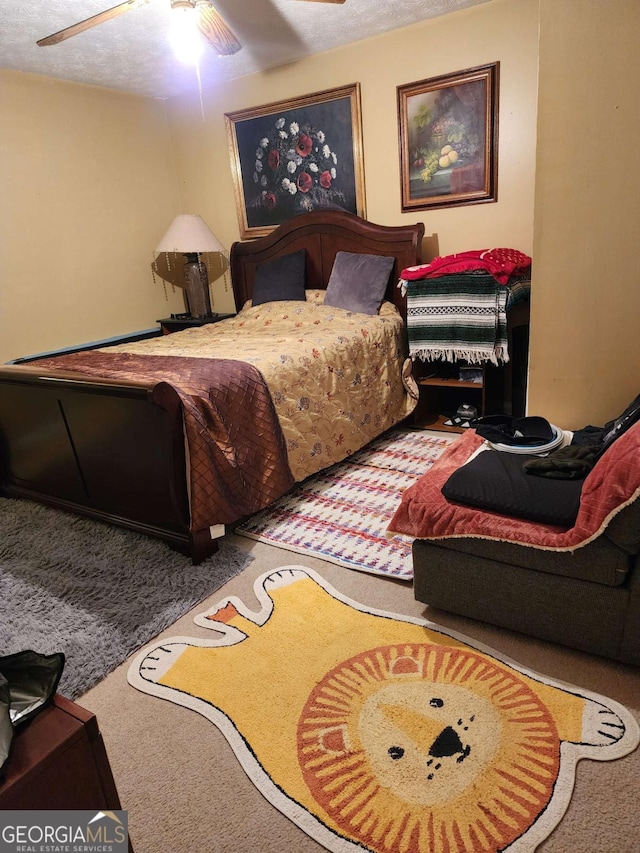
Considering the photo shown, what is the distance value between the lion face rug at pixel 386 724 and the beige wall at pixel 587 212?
3.83ft

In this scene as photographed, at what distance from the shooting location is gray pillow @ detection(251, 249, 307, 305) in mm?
3967

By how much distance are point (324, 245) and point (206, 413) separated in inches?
87.3

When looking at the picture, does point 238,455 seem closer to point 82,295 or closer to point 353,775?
point 353,775

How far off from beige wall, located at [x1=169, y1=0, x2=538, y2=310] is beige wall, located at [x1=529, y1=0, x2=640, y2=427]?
1.40 m

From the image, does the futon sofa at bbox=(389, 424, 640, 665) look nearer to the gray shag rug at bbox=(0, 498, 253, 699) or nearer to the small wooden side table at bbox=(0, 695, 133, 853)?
the gray shag rug at bbox=(0, 498, 253, 699)

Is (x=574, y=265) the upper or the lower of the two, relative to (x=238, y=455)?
upper

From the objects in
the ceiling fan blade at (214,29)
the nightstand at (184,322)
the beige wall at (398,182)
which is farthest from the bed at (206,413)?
the ceiling fan blade at (214,29)

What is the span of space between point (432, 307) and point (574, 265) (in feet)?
4.03

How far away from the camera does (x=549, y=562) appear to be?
1528mm

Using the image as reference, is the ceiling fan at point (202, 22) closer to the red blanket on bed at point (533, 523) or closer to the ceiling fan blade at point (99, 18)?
the ceiling fan blade at point (99, 18)

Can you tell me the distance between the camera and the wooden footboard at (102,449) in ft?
6.96

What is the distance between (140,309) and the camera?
15.1 feet

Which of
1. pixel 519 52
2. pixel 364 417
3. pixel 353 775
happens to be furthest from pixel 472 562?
pixel 519 52

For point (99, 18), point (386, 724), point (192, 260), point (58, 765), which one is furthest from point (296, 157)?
point (58, 765)
